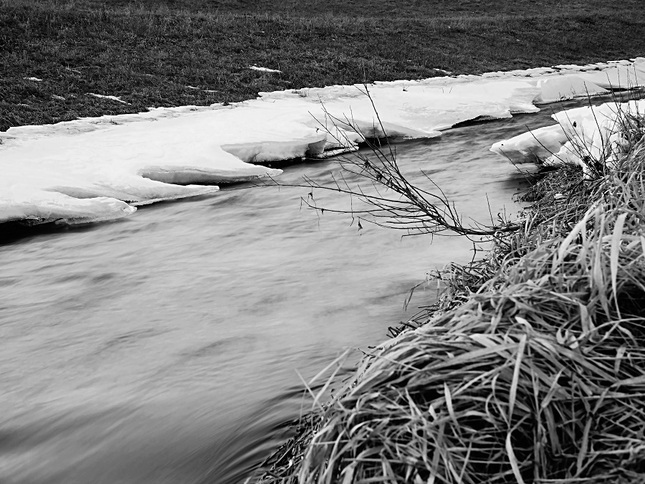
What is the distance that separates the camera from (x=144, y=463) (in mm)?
3801

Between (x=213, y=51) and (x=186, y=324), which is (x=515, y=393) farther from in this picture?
(x=213, y=51)

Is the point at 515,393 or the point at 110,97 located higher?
the point at 110,97

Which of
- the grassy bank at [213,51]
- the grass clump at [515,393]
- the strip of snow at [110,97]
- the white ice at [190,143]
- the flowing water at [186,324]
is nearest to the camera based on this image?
the grass clump at [515,393]

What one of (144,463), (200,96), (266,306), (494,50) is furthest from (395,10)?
(144,463)

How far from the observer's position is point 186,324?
5.63 m

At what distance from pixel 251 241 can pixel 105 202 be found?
210cm

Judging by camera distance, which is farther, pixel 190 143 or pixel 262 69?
pixel 262 69

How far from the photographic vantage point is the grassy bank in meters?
15.2

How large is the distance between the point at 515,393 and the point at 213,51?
18.6 m

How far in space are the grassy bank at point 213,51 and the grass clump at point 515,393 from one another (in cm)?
1154

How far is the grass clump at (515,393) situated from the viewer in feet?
6.41

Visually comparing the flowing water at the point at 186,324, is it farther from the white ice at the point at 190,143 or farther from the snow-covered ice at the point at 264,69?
the snow-covered ice at the point at 264,69

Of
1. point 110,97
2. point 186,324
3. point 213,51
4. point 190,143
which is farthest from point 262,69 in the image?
point 186,324

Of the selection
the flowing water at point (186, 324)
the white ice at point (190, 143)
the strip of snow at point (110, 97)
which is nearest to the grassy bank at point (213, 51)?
the strip of snow at point (110, 97)
